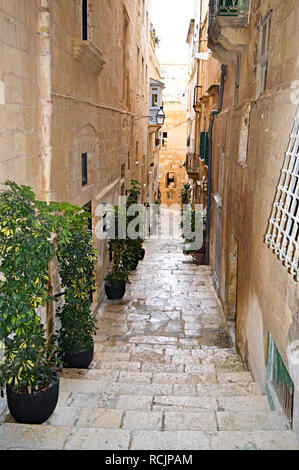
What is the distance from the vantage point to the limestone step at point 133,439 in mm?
3969

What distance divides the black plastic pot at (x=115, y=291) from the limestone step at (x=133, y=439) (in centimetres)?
653

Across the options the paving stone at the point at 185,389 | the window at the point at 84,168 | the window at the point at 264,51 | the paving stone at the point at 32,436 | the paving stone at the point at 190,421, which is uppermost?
the window at the point at 264,51

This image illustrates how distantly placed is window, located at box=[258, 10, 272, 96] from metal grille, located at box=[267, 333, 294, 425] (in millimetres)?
3632

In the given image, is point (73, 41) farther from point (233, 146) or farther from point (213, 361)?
point (213, 361)

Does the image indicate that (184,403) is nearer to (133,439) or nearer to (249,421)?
(249,421)

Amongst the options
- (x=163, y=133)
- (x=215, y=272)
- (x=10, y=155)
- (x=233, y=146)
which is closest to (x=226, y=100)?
(x=233, y=146)

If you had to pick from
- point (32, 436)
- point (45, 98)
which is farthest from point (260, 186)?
point (32, 436)

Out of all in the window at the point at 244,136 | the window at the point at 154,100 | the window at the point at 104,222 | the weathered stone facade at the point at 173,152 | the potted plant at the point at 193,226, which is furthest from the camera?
the weathered stone facade at the point at 173,152

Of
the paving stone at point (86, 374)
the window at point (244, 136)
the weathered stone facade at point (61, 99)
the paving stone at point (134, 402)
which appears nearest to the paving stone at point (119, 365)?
the paving stone at point (86, 374)

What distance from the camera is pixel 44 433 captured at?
4148 mm

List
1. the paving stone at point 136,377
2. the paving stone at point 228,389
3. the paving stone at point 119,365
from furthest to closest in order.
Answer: the paving stone at point 119,365 → the paving stone at point 136,377 → the paving stone at point 228,389

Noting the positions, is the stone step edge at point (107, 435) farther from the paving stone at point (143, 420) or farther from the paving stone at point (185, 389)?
the paving stone at point (185, 389)

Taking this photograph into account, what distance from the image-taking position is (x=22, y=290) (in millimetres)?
4012

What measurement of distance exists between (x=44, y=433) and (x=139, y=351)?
159 inches
